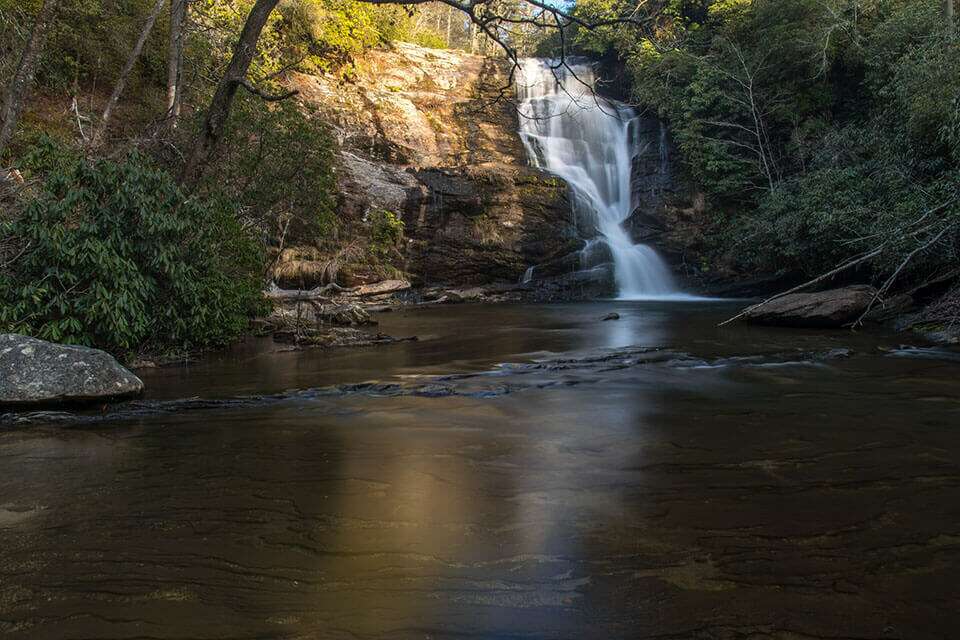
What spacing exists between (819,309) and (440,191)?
14.9 m

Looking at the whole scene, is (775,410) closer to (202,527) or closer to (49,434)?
(202,527)

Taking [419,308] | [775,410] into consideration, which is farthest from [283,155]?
[775,410]

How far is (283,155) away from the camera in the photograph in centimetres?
1312

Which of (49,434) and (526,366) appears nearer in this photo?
(49,434)

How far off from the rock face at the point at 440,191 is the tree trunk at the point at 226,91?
12056mm

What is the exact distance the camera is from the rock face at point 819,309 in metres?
12.2

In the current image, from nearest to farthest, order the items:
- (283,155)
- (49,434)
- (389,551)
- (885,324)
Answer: (389,551) < (49,434) < (885,324) < (283,155)

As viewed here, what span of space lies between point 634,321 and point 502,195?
421 inches

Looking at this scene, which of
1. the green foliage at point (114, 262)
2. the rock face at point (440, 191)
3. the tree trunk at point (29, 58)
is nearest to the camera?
the green foliage at point (114, 262)

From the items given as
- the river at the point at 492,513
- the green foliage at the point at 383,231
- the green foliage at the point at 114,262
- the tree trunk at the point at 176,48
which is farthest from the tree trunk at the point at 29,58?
the green foliage at the point at 383,231

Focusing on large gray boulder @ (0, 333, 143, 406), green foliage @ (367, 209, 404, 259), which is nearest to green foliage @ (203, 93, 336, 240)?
large gray boulder @ (0, 333, 143, 406)

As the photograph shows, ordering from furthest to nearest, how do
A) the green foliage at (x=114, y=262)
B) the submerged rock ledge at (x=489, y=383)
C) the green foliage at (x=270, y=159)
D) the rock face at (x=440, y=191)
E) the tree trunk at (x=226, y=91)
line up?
the rock face at (x=440, y=191) → the green foliage at (x=270, y=159) → the tree trunk at (x=226, y=91) → the green foliage at (x=114, y=262) → the submerged rock ledge at (x=489, y=383)

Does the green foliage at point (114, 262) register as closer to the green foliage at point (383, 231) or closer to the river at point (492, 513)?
the river at point (492, 513)

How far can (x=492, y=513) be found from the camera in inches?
130
